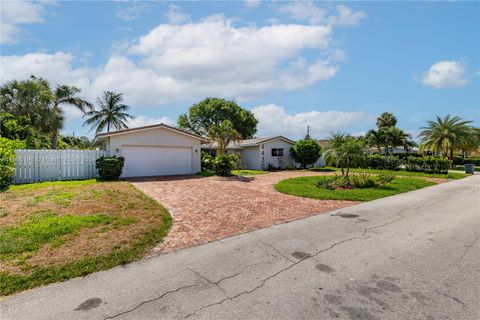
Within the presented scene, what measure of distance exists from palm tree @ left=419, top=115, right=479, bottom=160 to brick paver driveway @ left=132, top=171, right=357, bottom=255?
2902 centimetres

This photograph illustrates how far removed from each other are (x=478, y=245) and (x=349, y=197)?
5.11 meters

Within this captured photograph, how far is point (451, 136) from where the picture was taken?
1171 inches

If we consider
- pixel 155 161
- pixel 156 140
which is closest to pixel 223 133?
pixel 156 140

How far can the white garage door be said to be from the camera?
16.8m

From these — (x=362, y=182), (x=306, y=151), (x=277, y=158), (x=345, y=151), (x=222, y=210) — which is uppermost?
(x=306, y=151)

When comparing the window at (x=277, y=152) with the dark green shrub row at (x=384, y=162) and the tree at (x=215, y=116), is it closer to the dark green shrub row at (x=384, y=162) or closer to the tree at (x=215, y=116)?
the dark green shrub row at (x=384, y=162)

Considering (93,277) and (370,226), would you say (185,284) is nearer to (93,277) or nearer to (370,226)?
(93,277)

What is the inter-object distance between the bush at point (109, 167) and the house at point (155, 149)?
150 cm

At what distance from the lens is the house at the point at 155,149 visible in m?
16.4

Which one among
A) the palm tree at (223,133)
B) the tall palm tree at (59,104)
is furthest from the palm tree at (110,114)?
the palm tree at (223,133)

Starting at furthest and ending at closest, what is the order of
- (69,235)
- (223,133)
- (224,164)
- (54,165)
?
(223,133), (224,164), (54,165), (69,235)

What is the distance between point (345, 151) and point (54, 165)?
15930 mm

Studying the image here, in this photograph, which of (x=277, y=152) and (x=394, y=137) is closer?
(x=277, y=152)

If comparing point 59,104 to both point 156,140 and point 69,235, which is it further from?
point 69,235
